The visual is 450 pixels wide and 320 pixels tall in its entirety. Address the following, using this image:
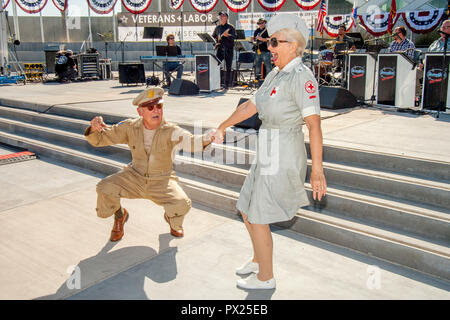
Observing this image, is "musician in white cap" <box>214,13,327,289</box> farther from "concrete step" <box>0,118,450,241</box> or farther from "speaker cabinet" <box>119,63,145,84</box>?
"speaker cabinet" <box>119,63,145,84</box>

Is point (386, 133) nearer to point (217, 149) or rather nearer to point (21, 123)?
point (217, 149)

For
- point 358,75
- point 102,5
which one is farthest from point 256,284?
point 102,5

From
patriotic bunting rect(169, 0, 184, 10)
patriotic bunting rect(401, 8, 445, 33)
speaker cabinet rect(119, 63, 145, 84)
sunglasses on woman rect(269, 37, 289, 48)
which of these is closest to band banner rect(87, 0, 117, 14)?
patriotic bunting rect(169, 0, 184, 10)

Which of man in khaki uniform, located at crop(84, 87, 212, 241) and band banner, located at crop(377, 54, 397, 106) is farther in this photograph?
band banner, located at crop(377, 54, 397, 106)

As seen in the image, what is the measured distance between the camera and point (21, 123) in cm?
860

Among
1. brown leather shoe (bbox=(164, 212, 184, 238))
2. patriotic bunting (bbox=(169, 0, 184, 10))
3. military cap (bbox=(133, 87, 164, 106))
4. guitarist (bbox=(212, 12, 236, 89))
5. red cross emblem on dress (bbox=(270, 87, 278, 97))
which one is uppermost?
patriotic bunting (bbox=(169, 0, 184, 10))

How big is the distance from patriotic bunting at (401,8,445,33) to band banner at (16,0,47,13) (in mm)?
20136

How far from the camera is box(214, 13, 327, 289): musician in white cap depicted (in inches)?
103

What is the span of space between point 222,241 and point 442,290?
1850 mm

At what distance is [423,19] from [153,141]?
58.3ft

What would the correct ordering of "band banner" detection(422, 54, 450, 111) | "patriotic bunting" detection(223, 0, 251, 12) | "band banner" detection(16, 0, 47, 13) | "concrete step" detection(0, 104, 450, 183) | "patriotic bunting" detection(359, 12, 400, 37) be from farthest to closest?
"band banner" detection(16, 0, 47, 13), "patriotic bunting" detection(223, 0, 251, 12), "patriotic bunting" detection(359, 12, 400, 37), "band banner" detection(422, 54, 450, 111), "concrete step" detection(0, 104, 450, 183)

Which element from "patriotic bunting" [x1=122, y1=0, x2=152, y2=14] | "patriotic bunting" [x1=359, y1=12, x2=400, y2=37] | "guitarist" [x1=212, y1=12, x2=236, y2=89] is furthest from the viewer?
"patriotic bunting" [x1=122, y1=0, x2=152, y2=14]

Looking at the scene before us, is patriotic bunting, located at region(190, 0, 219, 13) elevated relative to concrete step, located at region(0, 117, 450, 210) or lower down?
elevated

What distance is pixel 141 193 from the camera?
3.94 m
